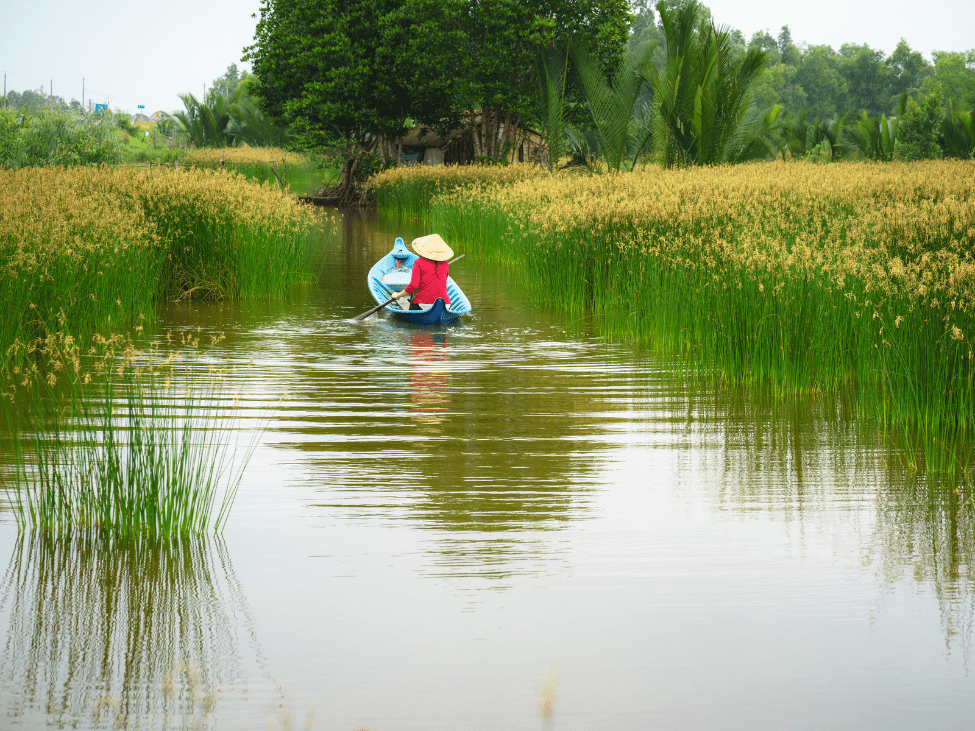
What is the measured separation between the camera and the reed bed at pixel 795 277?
20.3 feet

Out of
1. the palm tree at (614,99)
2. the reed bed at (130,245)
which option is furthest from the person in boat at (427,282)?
the palm tree at (614,99)

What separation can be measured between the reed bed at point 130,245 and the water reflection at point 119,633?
3978 mm

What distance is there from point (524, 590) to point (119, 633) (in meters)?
1.50

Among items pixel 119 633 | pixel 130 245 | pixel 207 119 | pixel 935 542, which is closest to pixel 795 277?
pixel 935 542

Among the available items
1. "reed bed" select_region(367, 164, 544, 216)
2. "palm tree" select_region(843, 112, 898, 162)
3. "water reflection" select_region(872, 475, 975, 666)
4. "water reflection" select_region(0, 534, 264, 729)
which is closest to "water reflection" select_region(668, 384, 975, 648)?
"water reflection" select_region(872, 475, 975, 666)

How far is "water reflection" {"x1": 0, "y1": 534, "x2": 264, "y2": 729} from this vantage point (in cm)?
308

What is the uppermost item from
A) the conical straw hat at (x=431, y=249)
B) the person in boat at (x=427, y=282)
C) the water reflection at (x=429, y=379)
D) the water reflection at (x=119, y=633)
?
the conical straw hat at (x=431, y=249)

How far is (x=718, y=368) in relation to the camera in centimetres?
866

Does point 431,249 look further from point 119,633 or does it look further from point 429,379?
point 119,633

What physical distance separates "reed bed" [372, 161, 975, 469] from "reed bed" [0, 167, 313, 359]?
3827 millimetres

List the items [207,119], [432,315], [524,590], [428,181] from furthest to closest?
[207,119], [428,181], [432,315], [524,590]

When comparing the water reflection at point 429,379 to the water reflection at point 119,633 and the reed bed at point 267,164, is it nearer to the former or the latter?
the water reflection at point 119,633

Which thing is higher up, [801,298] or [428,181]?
[428,181]

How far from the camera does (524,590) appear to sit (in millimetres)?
3924
